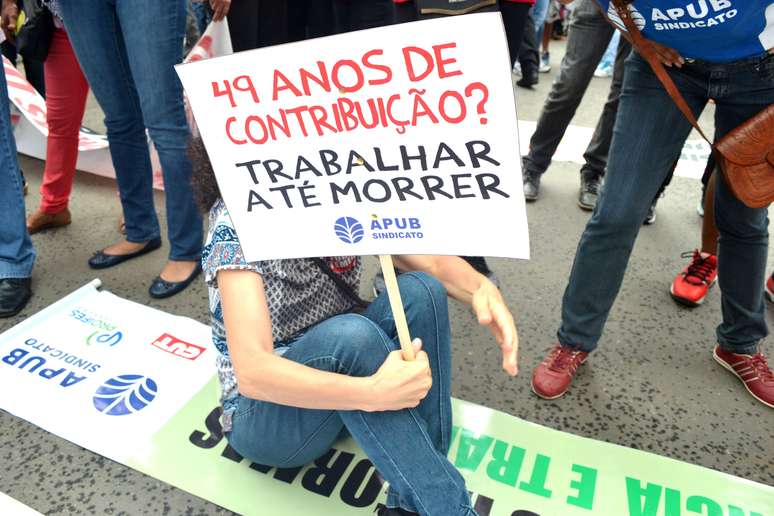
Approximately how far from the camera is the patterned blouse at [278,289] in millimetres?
900

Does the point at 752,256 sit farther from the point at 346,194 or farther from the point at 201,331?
the point at 201,331

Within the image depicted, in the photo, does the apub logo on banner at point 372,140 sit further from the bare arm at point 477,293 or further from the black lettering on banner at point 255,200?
the bare arm at point 477,293

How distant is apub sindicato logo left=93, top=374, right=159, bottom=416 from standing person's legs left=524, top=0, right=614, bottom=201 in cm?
173

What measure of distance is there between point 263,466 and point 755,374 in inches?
50.5

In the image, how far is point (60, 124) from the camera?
80.5 inches

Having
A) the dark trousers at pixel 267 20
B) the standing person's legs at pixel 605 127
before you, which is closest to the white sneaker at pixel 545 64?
the standing person's legs at pixel 605 127

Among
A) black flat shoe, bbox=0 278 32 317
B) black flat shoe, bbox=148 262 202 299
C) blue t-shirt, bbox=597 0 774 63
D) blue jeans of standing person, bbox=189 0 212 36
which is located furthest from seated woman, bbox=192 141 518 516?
blue jeans of standing person, bbox=189 0 212 36

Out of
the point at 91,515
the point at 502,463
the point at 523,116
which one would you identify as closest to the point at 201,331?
the point at 91,515

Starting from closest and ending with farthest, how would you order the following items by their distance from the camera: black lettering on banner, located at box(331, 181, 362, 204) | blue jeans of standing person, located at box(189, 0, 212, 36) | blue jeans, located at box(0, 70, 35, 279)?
black lettering on banner, located at box(331, 181, 362, 204)
blue jeans, located at box(0, 70, 35, 279)
blue jeans of standing person, located at box(189, 0, 212, 36)

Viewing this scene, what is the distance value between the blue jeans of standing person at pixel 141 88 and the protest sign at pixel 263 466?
49 cm

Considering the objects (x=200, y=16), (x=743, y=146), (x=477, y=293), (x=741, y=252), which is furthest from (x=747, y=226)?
(x=200, y=16)

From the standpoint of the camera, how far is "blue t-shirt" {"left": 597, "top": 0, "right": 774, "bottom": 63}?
936 mm

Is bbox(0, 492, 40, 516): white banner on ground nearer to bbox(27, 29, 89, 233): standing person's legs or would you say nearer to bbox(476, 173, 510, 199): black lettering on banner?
bbox(476, 173, 510, 199): black lettering on banner

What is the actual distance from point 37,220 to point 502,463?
6.61ft
